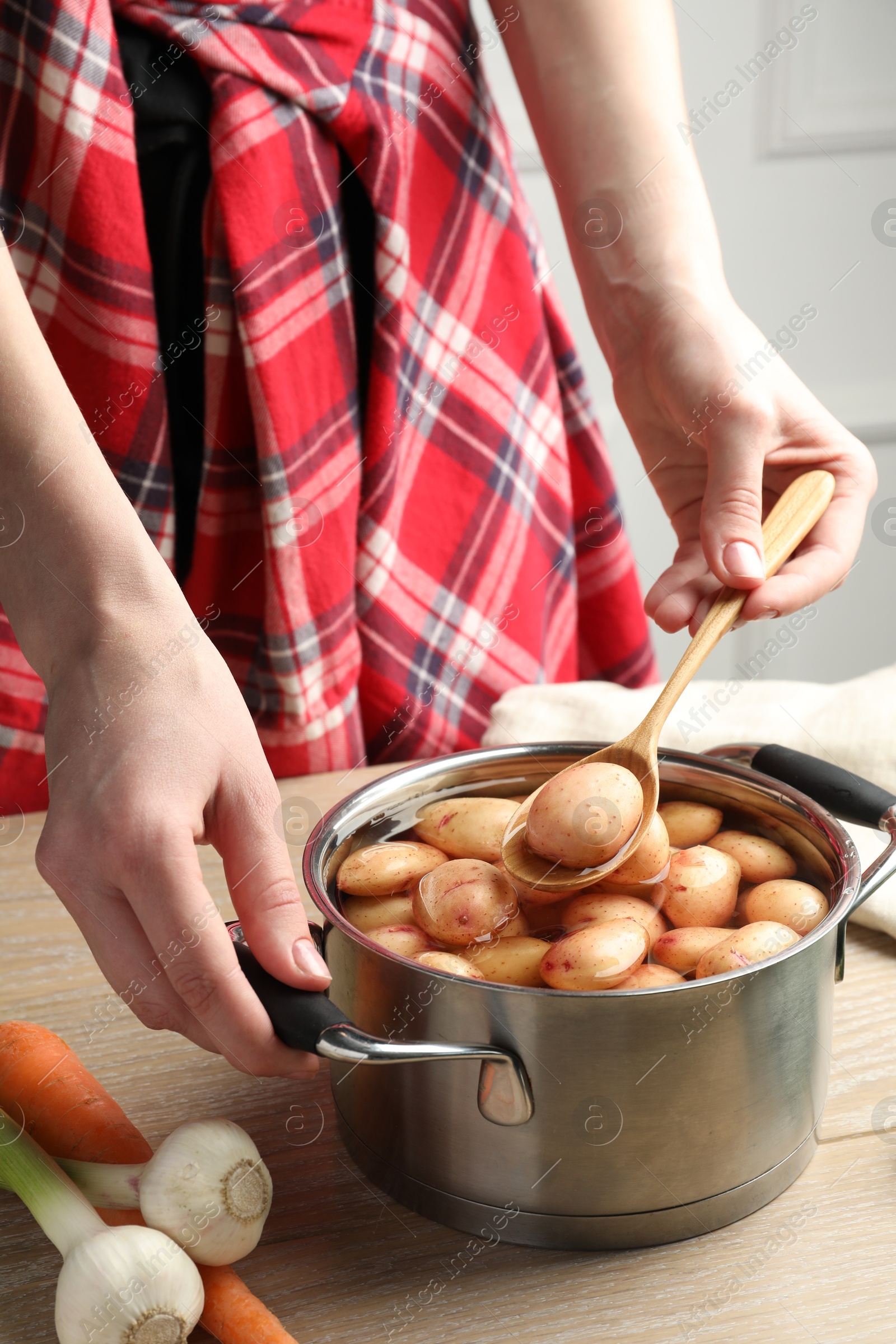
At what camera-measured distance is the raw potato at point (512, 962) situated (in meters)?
0.49

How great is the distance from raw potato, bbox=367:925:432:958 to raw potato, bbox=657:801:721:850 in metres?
0.16

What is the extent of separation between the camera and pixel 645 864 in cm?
55

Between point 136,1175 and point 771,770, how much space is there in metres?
0.39

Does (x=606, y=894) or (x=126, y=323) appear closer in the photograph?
(x=606, y=894)

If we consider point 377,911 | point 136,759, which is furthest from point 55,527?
point 377,911

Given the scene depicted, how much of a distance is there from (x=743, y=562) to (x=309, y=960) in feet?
1.15

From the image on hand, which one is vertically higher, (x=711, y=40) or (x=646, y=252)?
(x=711, y=40)

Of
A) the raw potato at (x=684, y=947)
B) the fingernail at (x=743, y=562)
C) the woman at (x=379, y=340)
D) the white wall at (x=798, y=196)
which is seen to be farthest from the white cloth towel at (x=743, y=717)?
the white wall at (x=798, y=196)

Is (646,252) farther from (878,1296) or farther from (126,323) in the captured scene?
(878,1296)

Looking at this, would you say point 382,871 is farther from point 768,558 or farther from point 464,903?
point 768,558

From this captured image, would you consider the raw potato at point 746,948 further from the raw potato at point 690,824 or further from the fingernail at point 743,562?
the fingernail at point 743,562

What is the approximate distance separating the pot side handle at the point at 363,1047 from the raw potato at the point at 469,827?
0.14m

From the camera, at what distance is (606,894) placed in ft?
1.77

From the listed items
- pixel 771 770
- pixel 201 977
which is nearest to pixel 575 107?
pixel 771 770
